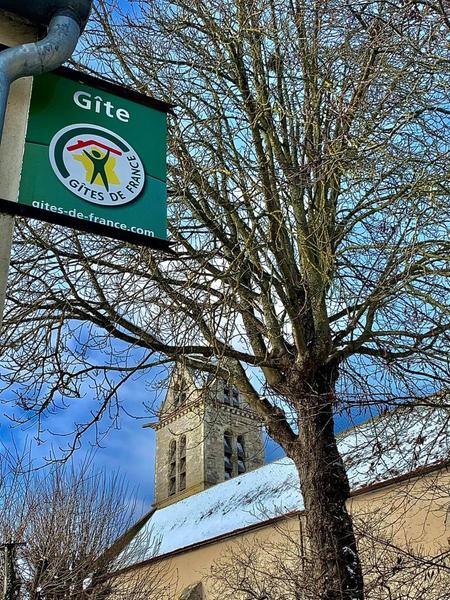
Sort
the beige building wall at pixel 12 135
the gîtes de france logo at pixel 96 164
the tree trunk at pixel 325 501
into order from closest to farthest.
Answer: the beige building wall at pixel 12 135 < the gîtes de france logo at pixel 96 164 < the tree trunk at pixel 325 501

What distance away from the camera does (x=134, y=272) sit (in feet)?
29.9

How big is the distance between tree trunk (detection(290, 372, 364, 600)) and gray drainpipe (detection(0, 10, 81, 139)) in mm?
4713

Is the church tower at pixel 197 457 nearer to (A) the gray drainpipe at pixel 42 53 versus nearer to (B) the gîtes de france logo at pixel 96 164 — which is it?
(B) the gîtes de france logo at pixel 96 164

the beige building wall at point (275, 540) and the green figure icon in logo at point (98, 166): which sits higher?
the beige building wall at point (275, 540)

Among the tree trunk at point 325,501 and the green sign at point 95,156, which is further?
the tree trunk at point 325,501

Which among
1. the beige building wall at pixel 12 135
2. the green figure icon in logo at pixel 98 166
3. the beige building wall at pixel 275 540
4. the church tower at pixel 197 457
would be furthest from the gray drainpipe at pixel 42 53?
the church tower at pixel 197 457

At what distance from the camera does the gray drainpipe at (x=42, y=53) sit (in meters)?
2.38

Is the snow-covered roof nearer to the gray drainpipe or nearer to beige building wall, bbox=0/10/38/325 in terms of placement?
beige building wall, bbox=0/10/38/325

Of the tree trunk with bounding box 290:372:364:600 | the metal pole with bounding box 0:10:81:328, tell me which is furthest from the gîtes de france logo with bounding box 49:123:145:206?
the tree trunk with bounding box 290:372:364:600

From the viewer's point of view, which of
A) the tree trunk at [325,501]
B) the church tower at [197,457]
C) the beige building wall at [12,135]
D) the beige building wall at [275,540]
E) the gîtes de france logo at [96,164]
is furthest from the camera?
the church tower at [197,457]

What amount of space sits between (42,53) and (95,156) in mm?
567

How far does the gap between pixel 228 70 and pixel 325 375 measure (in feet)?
14.0

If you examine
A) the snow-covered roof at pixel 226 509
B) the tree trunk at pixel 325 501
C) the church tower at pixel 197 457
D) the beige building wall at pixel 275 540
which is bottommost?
the tree trunk at pixel 325 501

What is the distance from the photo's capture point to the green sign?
117 inches
